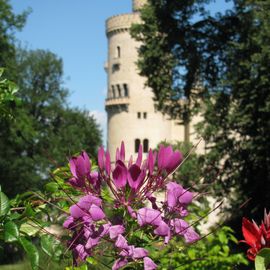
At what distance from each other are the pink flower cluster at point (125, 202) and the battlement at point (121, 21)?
51.3 metres

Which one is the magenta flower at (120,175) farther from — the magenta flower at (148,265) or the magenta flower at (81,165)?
the magenta flower at (148,265)

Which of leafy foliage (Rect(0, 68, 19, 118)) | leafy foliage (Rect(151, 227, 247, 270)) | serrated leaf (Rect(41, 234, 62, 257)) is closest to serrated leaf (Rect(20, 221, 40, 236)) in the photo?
serrated leaf (Rect(41, 234, 62, 257))

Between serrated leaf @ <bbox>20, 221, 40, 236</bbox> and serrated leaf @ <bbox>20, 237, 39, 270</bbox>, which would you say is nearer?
serrated leaf @ <bbox>20, 237, 39, 270</bbox>

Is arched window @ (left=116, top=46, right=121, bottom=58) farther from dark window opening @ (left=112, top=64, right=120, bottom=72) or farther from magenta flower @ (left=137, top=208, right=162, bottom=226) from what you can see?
magenta flower @ (left=137, top=208, right=162, bottom=226)

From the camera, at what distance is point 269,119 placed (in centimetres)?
1612

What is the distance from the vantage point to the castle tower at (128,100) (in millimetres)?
52438

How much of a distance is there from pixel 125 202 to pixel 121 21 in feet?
171

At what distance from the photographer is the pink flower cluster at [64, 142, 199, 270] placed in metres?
1.88

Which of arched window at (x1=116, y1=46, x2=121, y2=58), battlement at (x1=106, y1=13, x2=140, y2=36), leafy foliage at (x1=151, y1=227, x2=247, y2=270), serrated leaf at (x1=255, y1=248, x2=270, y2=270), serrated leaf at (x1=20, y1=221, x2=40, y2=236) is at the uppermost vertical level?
battlement at (x1=106, y1=13, x2=140, y2=36)

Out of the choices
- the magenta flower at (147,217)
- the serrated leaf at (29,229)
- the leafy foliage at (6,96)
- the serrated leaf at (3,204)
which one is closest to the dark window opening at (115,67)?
the leafy foliage at (6,96)

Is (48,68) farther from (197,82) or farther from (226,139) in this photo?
(226,139)

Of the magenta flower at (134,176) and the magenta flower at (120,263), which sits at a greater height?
the magenta flower at (134,176)

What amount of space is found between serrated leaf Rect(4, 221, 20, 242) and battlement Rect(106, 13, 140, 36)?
51269 millimetres

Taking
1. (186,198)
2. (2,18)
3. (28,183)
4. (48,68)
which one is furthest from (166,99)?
(48,68)
